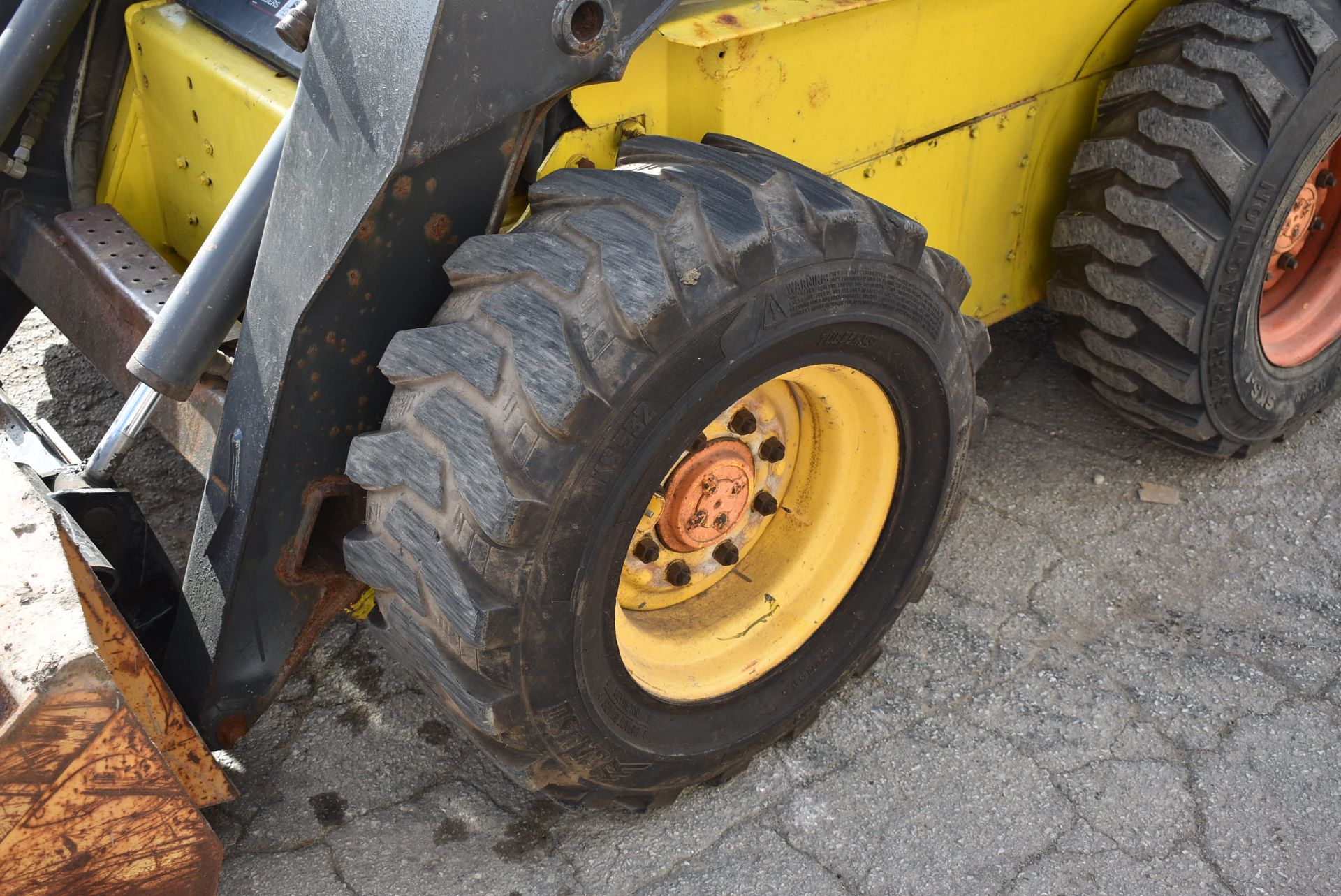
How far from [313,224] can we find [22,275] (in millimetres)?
1280

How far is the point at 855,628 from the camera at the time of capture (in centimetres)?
242

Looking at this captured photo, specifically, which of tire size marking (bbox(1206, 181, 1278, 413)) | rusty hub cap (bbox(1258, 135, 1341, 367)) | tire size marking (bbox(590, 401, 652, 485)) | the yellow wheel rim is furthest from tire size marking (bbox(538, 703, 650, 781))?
rusty hub cap (bbox(1258, 135, 1341, 367))

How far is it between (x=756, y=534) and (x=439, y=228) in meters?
0.98

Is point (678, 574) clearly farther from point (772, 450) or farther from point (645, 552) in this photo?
point (772, 450)

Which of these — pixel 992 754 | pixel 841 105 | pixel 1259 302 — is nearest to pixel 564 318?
pixel 841 105

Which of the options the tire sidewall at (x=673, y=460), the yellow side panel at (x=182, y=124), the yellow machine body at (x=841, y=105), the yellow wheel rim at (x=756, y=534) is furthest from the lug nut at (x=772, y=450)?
the yellow side panel at (x=182, y=124)

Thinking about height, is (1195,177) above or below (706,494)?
above

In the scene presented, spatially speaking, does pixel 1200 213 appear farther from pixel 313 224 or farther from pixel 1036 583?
pixel 313 224

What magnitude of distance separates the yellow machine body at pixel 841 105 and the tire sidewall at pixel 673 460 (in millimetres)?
415

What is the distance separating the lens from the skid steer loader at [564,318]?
1.69 m

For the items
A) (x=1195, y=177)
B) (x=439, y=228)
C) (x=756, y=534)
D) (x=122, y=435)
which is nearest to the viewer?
(x=439, y=228)

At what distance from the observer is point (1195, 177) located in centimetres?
265

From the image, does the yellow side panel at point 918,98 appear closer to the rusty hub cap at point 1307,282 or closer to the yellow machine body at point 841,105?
the yellow machine body at point 841,105

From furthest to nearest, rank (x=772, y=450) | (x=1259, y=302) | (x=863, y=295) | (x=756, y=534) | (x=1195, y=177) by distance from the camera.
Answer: (x=1259, y=302)
(x=1195, y=177)
(x=756, y=534)
(x=772, y=450)
(x=863, y=295)
